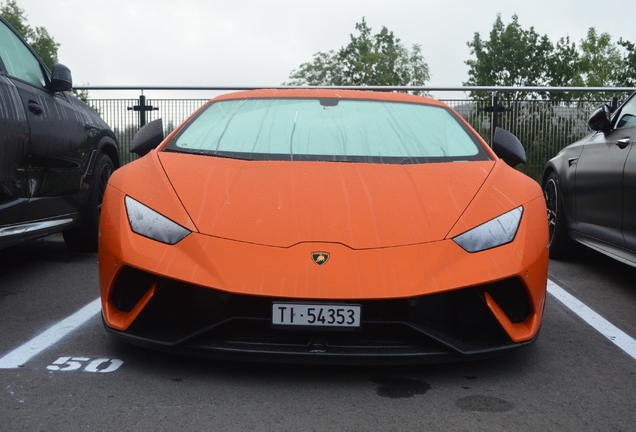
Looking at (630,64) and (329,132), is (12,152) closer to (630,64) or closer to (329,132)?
(329,132)

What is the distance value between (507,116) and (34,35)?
58.3 m

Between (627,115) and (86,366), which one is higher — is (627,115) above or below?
above

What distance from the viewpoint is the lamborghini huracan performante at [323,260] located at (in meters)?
2.53

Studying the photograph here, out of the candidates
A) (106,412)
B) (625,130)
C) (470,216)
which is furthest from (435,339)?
(625,130)

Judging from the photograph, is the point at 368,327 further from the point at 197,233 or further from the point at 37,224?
the point at 37,224

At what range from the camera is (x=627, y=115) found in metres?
4.71

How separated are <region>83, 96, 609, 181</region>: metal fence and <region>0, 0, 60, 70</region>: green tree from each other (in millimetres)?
52037

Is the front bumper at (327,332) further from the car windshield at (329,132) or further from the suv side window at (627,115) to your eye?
the suv side window at (627,115)

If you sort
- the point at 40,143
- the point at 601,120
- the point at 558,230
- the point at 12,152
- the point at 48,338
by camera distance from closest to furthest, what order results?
the point at 48,338 < the point at 12,152 < the point at 40,143 < the point at 601,120 < the point at 558,230

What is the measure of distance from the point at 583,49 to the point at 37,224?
69.6 metres

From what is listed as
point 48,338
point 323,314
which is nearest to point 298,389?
point 323,314

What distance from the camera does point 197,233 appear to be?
2.71 metres

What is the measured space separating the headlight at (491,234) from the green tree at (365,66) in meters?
50.8

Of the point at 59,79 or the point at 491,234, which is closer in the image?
the point at 491,234
